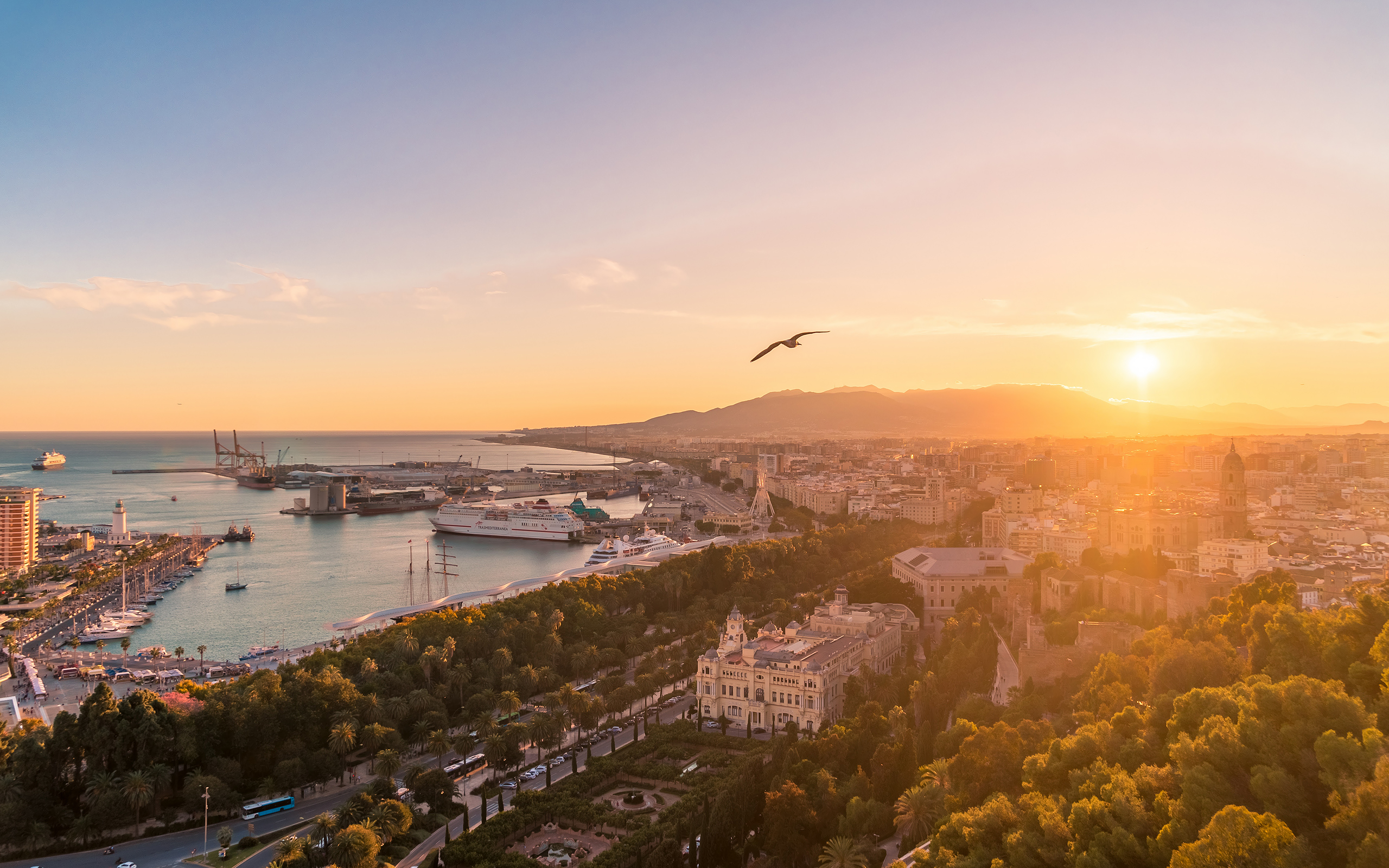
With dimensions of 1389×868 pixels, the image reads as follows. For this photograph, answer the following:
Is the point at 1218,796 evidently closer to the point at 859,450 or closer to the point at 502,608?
the point at 502,608

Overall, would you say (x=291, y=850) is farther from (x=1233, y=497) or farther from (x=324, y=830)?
(x=1233, y=497)

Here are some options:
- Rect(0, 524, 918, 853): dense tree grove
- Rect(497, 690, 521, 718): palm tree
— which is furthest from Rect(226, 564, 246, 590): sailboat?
→ Rect(497, 690, 521, 718): palm tree

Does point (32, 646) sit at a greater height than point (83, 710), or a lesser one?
lesser

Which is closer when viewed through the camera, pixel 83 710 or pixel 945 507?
pixel 83 710

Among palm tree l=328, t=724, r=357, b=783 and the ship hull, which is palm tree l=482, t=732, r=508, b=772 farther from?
the ship hull

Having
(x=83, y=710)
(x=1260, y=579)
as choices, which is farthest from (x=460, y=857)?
(x=1260, y=579)

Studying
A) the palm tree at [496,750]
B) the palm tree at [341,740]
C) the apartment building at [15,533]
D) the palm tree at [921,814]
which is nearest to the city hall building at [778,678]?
the palm tree at [496,750]

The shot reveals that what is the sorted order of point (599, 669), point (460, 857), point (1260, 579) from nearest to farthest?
point (460, 857) → point (1260, 579) → point (599, 669)
